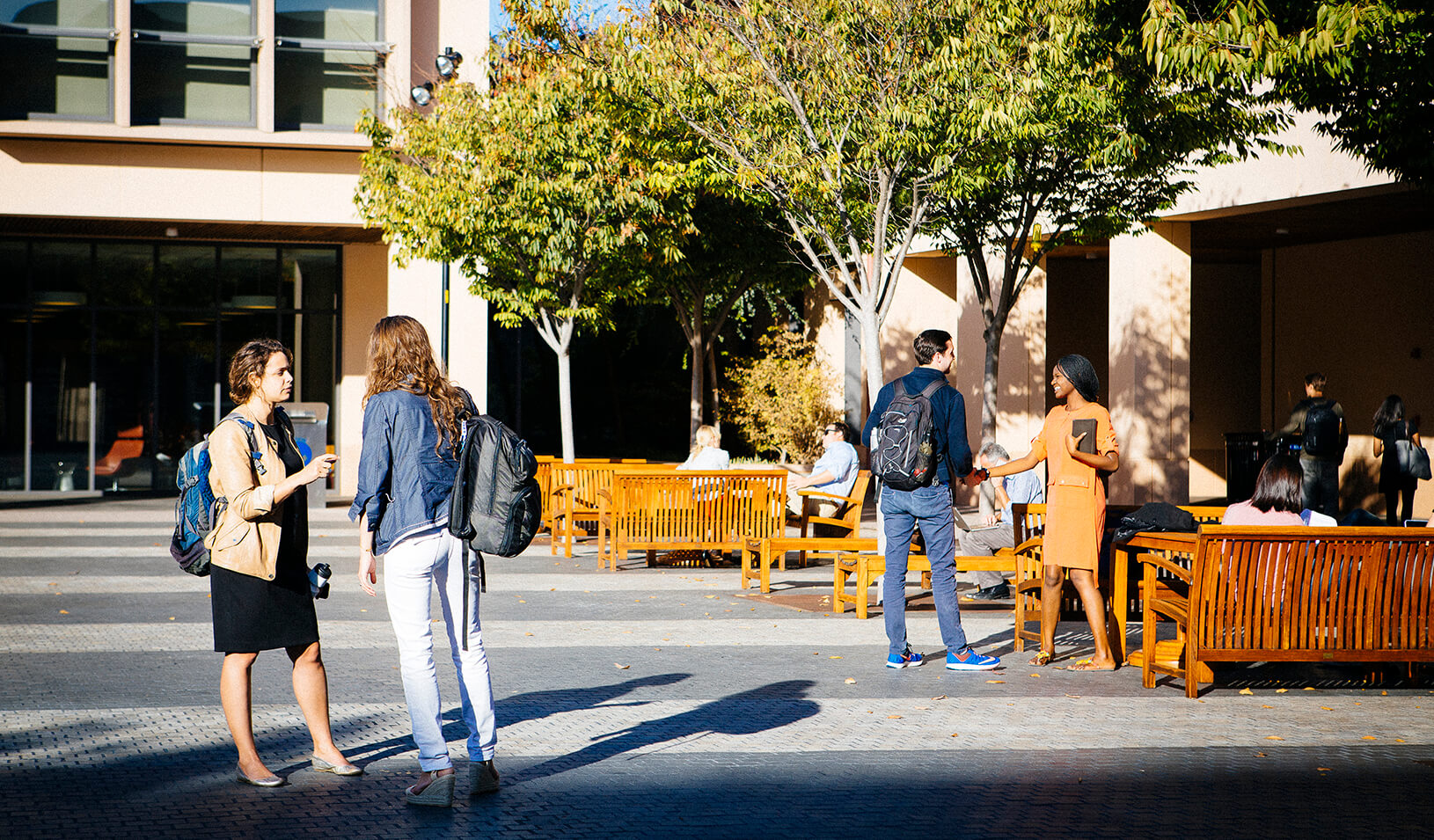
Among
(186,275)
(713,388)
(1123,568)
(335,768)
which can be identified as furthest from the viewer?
(713,388)

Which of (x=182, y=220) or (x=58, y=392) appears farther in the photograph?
(x=58, y=392)

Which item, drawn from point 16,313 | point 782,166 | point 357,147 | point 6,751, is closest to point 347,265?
point 357,147

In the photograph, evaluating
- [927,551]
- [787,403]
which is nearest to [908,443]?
[927,551]

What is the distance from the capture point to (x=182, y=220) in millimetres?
20156

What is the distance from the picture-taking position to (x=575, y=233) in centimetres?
1606

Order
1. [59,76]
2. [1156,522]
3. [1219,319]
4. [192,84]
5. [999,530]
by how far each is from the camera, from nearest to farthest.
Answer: [1156,522] < [999,530] < [59,76] < [192,84] < [1219,319]

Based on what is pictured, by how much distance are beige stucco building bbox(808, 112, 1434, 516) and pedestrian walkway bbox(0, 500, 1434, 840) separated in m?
10.8

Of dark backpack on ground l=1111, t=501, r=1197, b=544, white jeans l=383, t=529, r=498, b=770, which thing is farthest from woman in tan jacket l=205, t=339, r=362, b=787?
dark backpack on ground l=1111, t=501, r=1197, b=544

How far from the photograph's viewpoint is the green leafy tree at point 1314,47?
24.8 feet

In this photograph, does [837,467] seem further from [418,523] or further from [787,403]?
[787,403]

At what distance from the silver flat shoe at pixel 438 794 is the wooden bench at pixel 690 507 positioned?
7.45 metres

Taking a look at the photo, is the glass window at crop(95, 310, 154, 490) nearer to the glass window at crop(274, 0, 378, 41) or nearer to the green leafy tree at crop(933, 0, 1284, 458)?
the glass window at crop(274, 0, 378, 41)

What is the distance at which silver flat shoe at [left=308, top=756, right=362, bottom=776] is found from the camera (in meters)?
5.21

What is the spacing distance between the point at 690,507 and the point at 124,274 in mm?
13766
